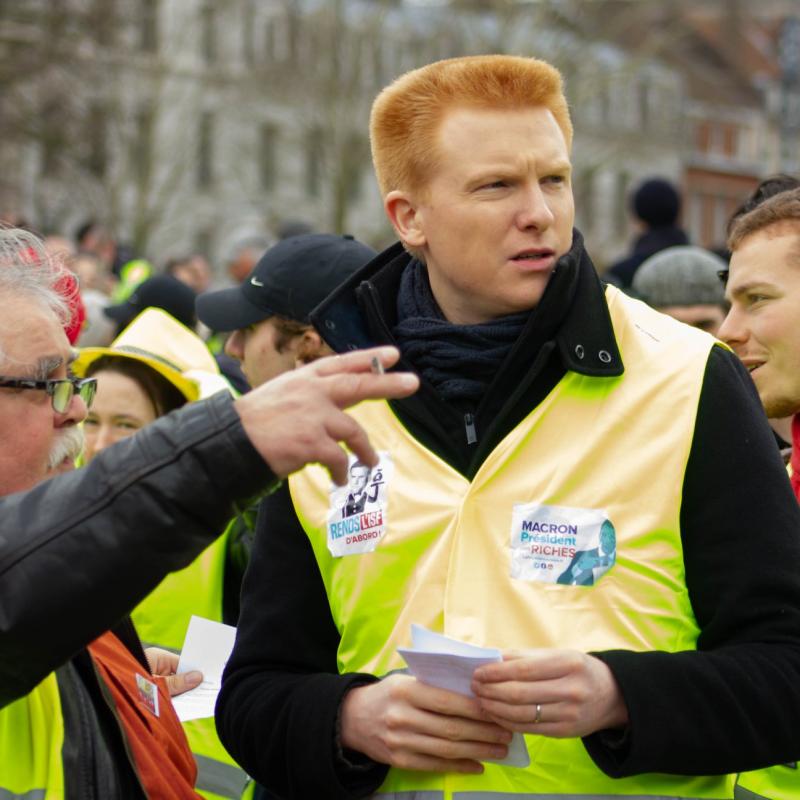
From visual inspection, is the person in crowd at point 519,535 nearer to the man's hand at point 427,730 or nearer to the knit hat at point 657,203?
the man's hand at point 427,730

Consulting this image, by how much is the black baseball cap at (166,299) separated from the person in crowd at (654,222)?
2.76 meters

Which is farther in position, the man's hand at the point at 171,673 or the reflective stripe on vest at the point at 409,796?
the man's hand at the point at 171,673

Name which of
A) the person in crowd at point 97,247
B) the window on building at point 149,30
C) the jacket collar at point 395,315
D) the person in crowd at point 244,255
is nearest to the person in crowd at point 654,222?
the person in crowd at point 244,255

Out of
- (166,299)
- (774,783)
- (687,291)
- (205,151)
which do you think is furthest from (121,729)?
(205,151)

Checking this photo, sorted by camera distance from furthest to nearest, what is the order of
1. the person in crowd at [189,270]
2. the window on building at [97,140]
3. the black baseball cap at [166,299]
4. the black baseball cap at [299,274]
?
1. the window on building at [97,140]
2. the person in crowd at [189,270]
3. the black baseball cap at [166,299]
4. the black baseball cap at [299,274]

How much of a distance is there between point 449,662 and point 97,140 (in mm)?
31358

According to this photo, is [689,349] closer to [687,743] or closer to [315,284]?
[687,743]

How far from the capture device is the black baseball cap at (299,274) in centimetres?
525

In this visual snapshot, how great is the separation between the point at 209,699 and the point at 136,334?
2107 mm

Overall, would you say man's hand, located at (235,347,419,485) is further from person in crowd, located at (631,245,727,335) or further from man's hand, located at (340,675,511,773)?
person in crowd, located at (631,245,727,335)

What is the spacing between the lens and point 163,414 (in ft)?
18.0

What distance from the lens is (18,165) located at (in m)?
33.2

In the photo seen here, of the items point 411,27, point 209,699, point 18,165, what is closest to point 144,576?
point 209,699

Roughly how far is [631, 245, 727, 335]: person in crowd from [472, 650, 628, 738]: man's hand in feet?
13.1
